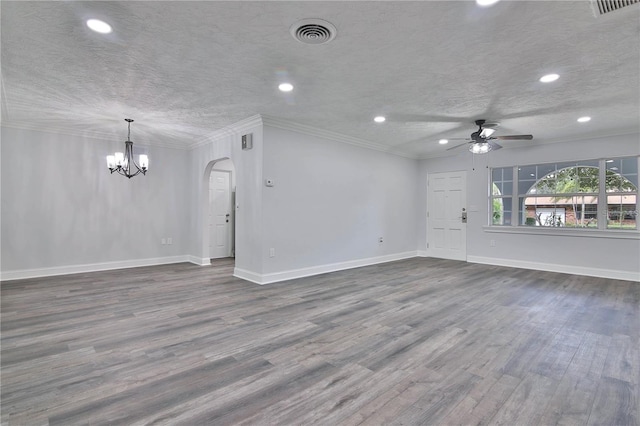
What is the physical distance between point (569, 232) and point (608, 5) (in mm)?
5044

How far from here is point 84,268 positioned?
5.64m

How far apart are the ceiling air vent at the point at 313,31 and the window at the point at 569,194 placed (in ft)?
19.0

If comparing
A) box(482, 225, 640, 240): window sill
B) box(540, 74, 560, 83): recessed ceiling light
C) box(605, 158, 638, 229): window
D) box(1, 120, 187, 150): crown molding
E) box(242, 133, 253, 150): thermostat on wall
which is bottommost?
box(482, 225, 640, 240): window sill

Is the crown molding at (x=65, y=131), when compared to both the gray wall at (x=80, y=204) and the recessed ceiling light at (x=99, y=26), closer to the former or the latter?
the gray wall at (x=80, y=204)

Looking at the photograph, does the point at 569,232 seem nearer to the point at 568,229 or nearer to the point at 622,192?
the point at 568,229

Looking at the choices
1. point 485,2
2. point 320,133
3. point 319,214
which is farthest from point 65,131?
point 485,2

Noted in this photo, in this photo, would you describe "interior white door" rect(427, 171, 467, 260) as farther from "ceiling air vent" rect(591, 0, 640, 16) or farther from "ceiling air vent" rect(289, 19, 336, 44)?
"ceiling air vent" rect(289, 19, 336, 44)

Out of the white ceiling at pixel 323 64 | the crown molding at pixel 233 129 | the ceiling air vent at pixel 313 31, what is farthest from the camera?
the crown molding at pixel 233 129

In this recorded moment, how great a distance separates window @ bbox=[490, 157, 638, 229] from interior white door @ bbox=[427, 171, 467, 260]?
0.67 m

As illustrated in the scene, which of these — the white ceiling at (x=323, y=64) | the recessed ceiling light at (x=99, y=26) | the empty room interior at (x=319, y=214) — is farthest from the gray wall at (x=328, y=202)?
the recessed ceiling light at (x=99, y=26)

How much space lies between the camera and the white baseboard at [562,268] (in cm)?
536

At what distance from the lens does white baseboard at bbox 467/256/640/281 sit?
5355 millimetres

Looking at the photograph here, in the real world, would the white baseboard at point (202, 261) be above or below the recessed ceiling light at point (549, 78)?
below

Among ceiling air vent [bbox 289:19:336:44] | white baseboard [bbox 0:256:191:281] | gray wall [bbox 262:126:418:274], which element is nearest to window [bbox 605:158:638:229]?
gray wall [bbox 262:126:418:274]
